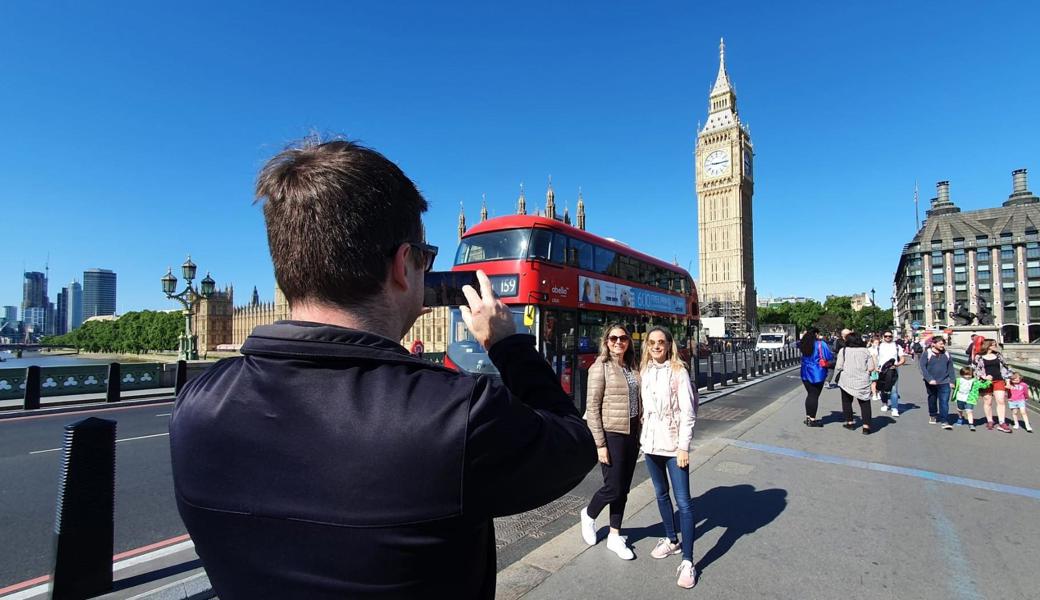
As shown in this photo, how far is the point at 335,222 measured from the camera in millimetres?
1174

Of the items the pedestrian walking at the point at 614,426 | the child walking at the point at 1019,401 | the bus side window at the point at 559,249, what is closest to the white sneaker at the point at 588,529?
the pedestrian walking at the point at 614,426

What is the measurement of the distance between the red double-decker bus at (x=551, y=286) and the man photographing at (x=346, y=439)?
8.85m

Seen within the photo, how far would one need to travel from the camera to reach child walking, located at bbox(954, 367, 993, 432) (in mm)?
9180

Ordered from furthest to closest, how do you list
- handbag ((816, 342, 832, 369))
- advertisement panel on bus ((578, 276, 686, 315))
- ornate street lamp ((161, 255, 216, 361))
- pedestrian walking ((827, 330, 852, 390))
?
ornate street lamp ((161, 255, 216, 361)), advertisement panel on bus ((578, 276, 686, 315)), pedestrian walking ((827, 330, 852, 390)), handbag ((816, 342, 832, 369))

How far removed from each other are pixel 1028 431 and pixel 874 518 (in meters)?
6.67

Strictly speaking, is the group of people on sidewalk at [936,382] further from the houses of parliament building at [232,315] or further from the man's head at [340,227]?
the houses of parliament building at [232,315]

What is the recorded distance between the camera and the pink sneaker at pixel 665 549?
406cm

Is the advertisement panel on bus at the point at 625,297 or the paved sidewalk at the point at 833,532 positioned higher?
the advertisement panel on bus at the point at 625,297

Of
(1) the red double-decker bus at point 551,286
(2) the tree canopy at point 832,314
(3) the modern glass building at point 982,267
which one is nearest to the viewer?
(1) the red double-decker bus at point 551,286

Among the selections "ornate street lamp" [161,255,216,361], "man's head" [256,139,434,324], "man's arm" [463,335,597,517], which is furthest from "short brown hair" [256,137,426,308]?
"ornate street lamp" [161,255,216,361]

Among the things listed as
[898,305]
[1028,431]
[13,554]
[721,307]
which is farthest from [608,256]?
[898,305]

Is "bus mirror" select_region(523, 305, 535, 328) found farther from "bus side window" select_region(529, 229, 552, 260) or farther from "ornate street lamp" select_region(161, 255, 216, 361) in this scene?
"ornate street lamp" select_region(161, 255, 216, 361)

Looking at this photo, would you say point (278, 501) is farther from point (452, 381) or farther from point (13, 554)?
point (13, 554)

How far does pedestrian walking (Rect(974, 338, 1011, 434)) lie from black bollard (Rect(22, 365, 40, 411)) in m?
19.8
